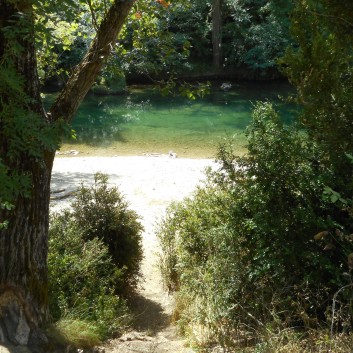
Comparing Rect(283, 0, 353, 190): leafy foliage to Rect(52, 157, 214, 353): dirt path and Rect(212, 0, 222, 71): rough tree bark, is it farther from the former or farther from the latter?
Rect(212, 0, 222, 71): rough tree bark

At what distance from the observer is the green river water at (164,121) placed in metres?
20.9

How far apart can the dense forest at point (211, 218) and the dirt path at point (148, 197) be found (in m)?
0.27

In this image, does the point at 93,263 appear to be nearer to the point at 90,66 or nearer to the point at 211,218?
the point at 211,218

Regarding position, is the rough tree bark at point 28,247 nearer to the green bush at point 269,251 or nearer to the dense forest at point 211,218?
the dense forest at point 211,218

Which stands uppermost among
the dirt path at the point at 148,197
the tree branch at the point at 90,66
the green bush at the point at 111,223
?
the tree branch at the point at 90,66

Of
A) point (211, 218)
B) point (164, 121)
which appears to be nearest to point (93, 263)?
point (211, 218)

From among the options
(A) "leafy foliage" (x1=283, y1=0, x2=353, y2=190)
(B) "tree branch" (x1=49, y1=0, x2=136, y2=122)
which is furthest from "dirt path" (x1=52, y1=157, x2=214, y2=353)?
(A) "leafy foliage" (x1=283, y1=0, x2=353, y2=190)

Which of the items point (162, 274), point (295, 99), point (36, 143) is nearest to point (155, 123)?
point (162, 274)

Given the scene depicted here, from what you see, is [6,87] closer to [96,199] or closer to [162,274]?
[96,199]

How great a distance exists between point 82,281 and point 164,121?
19.0m

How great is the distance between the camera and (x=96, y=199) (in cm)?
752

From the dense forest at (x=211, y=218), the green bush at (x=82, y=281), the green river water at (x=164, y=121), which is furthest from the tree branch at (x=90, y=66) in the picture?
the green river water at (x=164, y=121)

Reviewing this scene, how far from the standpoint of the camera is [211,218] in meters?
7.14

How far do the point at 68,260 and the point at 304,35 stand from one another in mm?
3515
